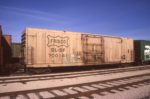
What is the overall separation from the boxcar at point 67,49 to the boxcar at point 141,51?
3.87 metres

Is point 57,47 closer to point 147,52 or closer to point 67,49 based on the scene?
point 67,49

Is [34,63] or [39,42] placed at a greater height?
[39,42]

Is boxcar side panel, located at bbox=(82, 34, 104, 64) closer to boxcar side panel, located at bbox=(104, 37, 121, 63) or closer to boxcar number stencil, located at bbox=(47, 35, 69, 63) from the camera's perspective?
boxcar side panel, located at bbox=(104, 37, 121, 63)

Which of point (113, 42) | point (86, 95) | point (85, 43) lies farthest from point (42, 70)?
point (113, 42)

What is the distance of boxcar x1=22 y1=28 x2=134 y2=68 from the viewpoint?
43.2ft

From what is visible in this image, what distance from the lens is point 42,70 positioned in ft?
44.5

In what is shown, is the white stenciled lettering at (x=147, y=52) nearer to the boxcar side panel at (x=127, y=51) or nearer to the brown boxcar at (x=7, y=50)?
the boxcar side panel at (x=127, y=51)

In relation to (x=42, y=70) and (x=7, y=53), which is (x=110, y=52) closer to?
(x=42, y=70)

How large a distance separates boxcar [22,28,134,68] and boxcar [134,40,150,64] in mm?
3871

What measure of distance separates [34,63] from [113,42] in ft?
32.0

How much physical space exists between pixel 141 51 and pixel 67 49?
12.3 meters

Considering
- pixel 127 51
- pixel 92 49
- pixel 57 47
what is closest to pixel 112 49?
pixel 127 51

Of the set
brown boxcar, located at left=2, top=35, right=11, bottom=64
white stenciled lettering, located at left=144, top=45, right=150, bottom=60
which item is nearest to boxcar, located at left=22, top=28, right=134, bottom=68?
brown boxcar, located at left=2, top=35, right=11, bottom=64

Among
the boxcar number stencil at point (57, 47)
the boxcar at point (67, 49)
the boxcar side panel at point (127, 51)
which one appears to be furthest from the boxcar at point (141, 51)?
the boxcar number stencil at point (57, 47)
